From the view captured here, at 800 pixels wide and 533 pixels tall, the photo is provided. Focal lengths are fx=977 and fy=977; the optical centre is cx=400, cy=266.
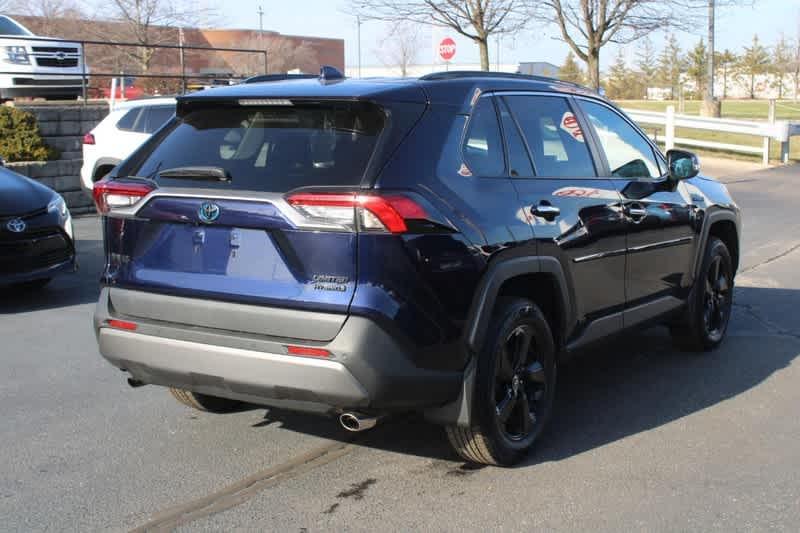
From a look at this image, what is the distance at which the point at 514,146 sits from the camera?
4793mm

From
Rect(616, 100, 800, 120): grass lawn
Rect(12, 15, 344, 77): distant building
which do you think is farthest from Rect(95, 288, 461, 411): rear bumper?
Rect(616, 100, 800, 120): grass lawn

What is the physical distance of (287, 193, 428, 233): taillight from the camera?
3.85 metres

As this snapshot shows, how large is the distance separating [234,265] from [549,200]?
1667 millimetres

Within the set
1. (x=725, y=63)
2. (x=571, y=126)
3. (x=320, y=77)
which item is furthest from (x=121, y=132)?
(x=725, y=63)

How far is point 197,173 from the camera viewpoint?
4199 mm

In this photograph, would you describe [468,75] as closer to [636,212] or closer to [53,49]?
[636,212]

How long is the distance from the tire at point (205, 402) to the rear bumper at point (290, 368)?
90 cm

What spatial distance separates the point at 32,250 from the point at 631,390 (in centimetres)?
527

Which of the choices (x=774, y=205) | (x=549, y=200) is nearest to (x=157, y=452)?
(x=549, y=200)

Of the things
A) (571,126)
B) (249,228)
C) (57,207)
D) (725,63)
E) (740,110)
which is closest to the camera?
(249,228)

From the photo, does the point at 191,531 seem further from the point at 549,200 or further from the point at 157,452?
the point at 549,200

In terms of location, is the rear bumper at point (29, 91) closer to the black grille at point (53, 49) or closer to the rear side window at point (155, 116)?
the black grille at point (53, 49)

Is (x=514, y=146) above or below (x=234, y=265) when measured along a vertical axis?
above

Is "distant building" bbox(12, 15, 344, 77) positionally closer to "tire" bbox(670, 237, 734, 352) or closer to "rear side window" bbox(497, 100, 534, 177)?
"tire" bbox(670, 237, 734, 352)
